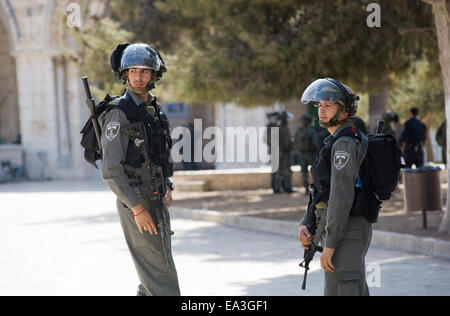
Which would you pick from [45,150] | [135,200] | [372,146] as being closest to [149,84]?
[135,200]

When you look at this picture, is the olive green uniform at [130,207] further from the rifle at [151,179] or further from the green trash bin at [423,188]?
the green trash bin at [423,188]

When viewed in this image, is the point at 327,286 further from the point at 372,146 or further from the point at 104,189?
the point at 104,189

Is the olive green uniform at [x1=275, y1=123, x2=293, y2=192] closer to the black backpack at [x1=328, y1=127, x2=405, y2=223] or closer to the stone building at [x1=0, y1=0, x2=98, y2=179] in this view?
the stone building at [x1=0, y1=0, x2=98, y2=179]

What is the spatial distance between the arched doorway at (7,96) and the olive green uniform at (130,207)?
32429 mm

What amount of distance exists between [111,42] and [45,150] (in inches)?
517

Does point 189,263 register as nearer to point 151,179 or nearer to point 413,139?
point 151,179

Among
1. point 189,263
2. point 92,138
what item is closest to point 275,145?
point 189,263

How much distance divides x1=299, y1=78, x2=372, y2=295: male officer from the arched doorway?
33126 millimetres

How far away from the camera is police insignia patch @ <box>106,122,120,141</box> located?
4.65 meters

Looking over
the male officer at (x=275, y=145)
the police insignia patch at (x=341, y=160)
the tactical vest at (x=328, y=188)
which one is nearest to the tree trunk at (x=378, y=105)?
the male officer at (x=275, y=145)

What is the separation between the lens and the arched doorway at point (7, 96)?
3612 cm

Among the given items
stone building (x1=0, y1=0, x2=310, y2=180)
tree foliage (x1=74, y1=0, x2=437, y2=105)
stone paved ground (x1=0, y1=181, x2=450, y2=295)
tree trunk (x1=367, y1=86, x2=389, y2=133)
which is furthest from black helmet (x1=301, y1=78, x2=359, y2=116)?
stone building (x1=0, y1=0, x2=310, y2=180)

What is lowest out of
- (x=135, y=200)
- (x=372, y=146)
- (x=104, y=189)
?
(x=104, y=189)
